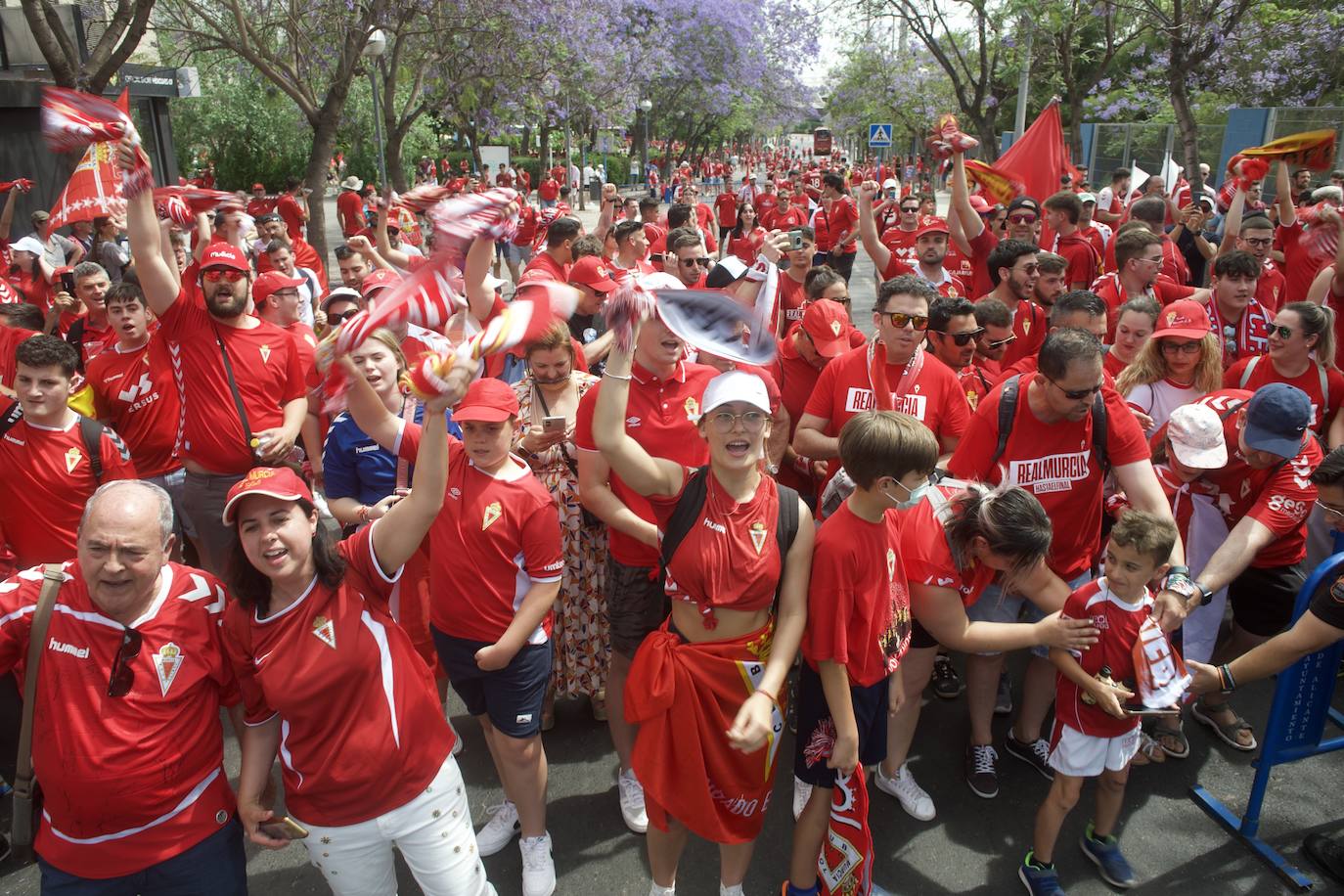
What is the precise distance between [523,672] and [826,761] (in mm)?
1092

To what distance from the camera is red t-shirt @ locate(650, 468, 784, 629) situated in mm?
2648

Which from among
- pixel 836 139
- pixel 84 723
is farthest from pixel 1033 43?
pixel 836 139

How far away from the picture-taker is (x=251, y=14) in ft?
48.9

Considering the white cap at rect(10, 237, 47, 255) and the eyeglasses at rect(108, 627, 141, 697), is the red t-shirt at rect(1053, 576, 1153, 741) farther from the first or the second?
the white cap at rect(10, 237, 47, 255)

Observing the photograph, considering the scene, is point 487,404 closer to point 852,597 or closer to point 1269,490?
point 852,597

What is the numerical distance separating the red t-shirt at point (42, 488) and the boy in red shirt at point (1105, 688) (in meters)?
4.05

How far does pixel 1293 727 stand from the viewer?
3.46 m

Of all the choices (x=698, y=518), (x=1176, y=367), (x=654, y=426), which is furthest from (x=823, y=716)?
(x=1176, y=367)

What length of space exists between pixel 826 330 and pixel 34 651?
350 cm

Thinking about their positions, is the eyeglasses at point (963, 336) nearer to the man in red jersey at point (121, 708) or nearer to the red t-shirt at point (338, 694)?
the red t-shirt at point (338, 694)

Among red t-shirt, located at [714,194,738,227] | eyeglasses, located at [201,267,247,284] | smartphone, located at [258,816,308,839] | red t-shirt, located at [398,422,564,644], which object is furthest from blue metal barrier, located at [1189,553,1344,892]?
red t-shirt, located at [714,194,738,227]

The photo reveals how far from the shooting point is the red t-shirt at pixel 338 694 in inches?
94.3

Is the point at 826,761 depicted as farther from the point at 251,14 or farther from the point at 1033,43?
the point at 1033,43

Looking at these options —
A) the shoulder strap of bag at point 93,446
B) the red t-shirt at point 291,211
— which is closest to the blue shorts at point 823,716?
the shoulder strap of bag at point 93,446
